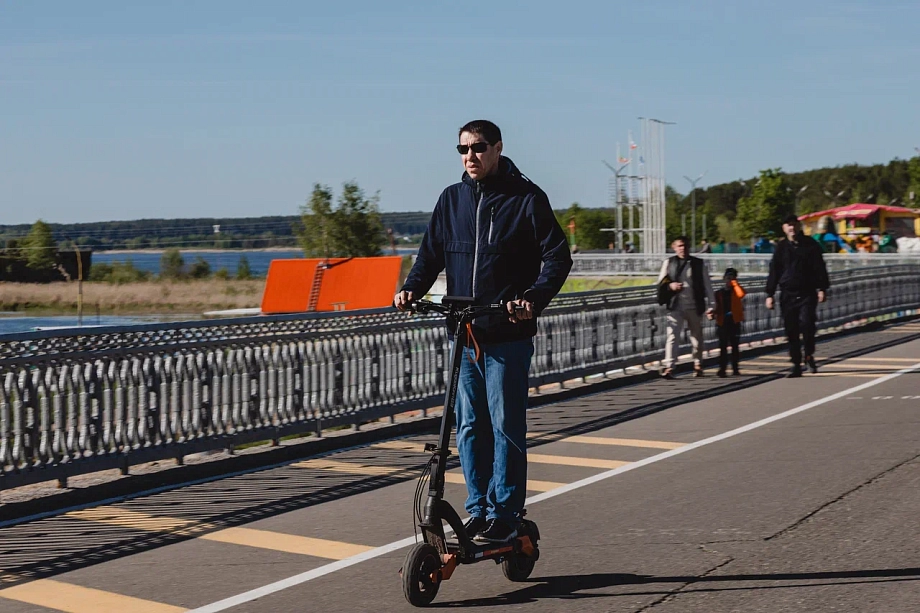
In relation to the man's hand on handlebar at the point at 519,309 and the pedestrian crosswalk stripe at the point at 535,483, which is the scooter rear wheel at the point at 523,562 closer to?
the man's hand on handlebar at the point at 519,309

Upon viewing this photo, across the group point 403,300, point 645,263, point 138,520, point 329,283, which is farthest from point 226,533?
point 645,263

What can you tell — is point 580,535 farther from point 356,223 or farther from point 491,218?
point 356,223

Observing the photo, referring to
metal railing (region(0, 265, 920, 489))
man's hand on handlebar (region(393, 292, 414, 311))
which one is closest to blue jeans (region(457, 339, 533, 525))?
man's hand on handlebar (region(393, 292, 414, 311))

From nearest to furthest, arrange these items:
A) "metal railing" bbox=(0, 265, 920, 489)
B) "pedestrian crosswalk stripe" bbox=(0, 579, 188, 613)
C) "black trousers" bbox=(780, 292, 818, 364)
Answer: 1. "pedestrian crosswalk stripe" bbox=(0, 579, 188, 613)
2. "metal railing" bbox=(0, 265, 920, 489)
3. "black trousers" bbox=(780, 292, 818, 364)

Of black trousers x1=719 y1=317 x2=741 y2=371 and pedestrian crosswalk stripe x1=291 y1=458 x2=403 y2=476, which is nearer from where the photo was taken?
pedestrian crosswalk stripe x1=291 y1=458 x2=403 y2=476

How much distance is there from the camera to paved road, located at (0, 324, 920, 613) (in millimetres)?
6301

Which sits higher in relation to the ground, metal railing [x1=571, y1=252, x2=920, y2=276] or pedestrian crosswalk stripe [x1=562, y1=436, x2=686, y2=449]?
metal railing [x1=571, y1=252, x2=920, y2=276]

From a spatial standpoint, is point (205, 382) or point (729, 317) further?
point (729, 317)

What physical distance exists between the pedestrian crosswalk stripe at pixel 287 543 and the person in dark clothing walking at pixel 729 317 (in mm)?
10647

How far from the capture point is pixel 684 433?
1229 centimetres

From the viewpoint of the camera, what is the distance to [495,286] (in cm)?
616

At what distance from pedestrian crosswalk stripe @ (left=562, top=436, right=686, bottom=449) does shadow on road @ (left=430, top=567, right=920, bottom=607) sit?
4.83m

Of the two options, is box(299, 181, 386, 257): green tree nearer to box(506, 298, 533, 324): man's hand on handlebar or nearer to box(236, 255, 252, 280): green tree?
box(236, 255, 252, 280): green tree

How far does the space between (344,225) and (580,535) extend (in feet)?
396
